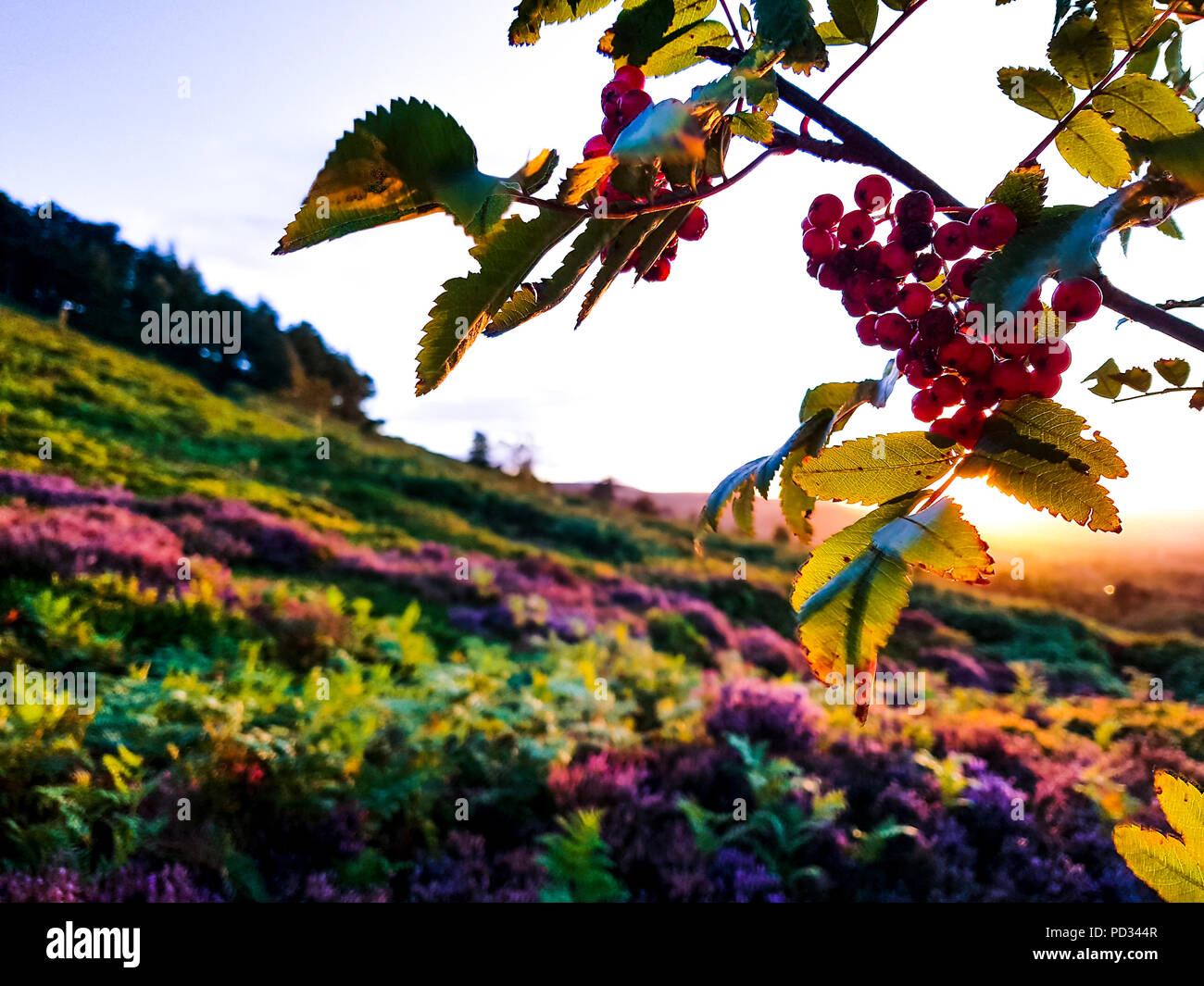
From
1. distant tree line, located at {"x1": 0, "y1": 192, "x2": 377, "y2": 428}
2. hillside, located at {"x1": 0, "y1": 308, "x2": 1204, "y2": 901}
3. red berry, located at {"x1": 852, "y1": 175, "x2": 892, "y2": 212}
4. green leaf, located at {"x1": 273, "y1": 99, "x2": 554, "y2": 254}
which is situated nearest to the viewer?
green leaf, located at {"x1": 273, "y1": 99, "x2": 554, "y2": 254}

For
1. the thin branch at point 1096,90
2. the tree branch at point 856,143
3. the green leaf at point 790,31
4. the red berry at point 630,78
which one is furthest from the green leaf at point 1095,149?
the red berry at point 630,78

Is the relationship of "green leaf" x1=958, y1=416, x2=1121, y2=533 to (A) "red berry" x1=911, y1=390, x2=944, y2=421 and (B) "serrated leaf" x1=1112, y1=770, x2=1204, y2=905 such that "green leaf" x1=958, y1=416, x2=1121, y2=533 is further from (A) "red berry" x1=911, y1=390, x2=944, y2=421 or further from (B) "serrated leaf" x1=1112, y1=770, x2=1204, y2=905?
(B) "serrated leaf" x1=1112, y1=770, x2=1204, y2=905

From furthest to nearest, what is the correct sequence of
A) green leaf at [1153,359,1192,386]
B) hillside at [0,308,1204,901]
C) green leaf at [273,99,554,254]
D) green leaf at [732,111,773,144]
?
1. hillside at [0,308,1204,901]
2. green leaf at [1153,359,1192,386]
3. green leaf at [732,111,773,144]
4. green leaf at [273,99,554,254]

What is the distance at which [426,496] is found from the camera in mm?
17797

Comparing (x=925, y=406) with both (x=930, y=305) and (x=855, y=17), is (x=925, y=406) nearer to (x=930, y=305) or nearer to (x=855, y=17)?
(x=930, y=305)

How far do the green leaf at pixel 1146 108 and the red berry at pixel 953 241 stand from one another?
0.23 metres

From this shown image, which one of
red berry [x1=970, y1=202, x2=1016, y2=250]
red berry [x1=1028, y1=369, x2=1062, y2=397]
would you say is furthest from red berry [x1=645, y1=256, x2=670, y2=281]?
red berry [x1=1028, y1=369, x2=1062, y2=397]

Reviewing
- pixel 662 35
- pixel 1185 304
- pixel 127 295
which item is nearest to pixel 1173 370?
pixel 1185 304

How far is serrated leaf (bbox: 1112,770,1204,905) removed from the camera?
1.00 m

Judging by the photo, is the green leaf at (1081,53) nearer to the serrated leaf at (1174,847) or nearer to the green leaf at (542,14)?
the green leaf at (542,14)

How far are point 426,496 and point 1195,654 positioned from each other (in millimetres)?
16200

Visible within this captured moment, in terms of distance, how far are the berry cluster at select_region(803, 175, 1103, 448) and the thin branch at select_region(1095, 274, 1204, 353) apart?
0.08 metres

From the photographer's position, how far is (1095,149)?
37.1 inches

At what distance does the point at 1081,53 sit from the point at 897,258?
0.34 meters
